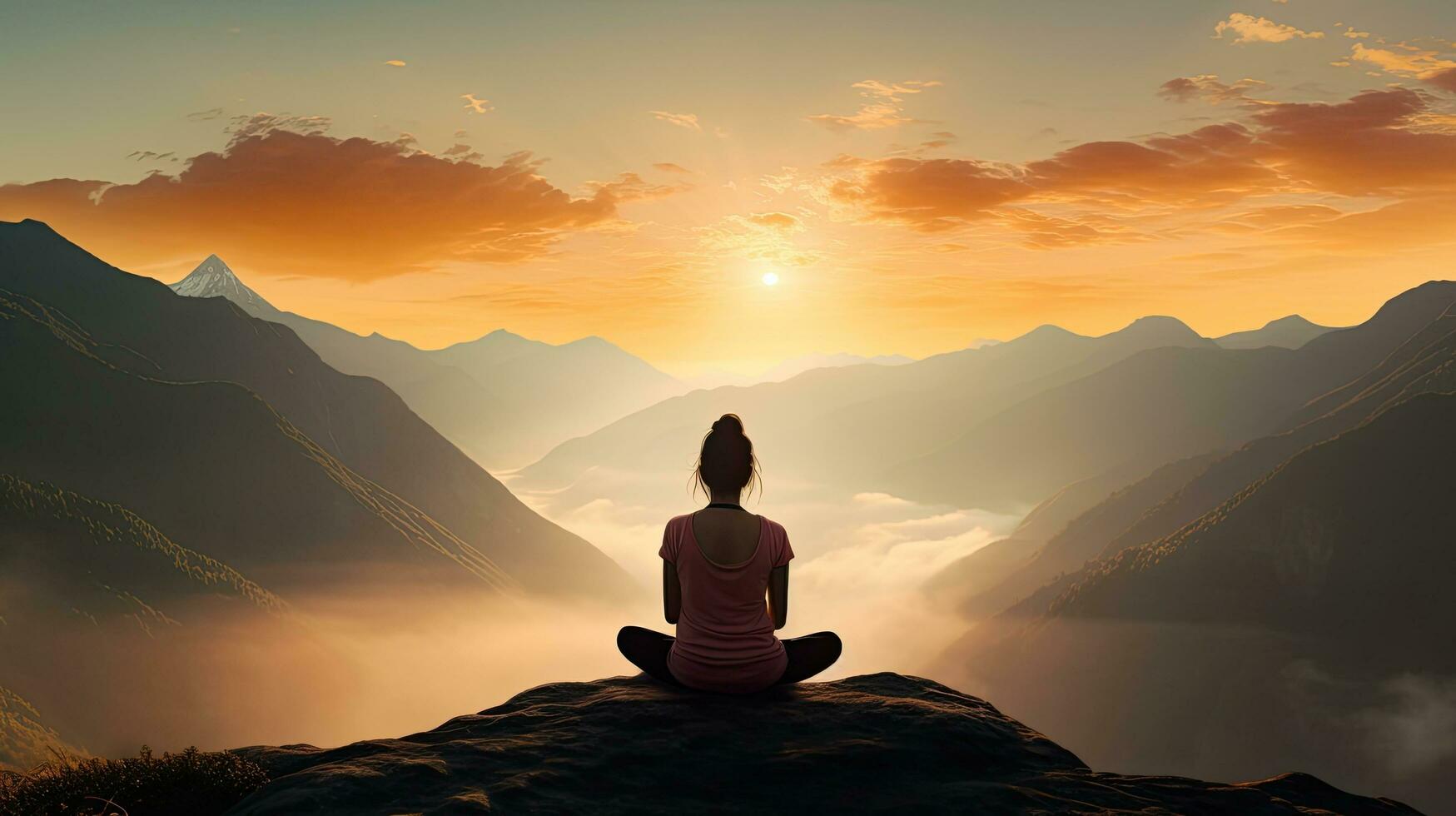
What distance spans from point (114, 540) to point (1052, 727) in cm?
18010

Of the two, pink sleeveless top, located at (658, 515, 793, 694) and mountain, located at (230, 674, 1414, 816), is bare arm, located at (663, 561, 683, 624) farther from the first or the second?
mountain, located at (230, 674, 1414, 816)

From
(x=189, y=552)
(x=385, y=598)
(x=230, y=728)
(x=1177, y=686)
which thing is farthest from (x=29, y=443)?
(x=1177, y=686)

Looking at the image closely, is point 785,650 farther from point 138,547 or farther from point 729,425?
point 138,547

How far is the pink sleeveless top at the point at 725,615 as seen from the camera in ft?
29.8

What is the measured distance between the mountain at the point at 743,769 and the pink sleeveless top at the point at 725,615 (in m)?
0.30

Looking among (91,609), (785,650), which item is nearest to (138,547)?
(91,609)

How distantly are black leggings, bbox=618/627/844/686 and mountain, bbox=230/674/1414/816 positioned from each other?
12.1 inches

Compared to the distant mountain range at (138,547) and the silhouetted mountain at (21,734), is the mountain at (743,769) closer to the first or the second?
the silhouetted mountain at (21,734)

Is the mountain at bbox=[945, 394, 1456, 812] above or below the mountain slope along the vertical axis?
below

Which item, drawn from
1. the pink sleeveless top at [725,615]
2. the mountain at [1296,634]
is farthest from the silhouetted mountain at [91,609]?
the mountain at [1296,634]

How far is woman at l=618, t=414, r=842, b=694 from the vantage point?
905cm

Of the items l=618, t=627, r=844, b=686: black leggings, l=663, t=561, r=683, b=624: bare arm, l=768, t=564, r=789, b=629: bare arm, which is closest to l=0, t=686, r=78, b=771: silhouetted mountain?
l=618, t=627, r=844, b=686: black leggings

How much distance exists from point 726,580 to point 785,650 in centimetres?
143

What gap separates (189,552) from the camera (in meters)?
156
